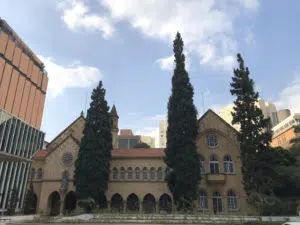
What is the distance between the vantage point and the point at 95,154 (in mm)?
31891

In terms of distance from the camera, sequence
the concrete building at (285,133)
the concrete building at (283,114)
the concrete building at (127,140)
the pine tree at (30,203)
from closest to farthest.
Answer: the pine tree at (30,203)
the concrete building at (285,133)
the concrete building at (283,114)
the concrete building at (127,140)

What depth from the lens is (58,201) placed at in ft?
116

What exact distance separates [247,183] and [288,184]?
26.2 feet

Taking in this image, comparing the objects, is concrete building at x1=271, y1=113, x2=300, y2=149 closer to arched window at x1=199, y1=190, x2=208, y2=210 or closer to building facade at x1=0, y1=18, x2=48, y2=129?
arched window at x1=199, y1=190, x2=208, y2=210

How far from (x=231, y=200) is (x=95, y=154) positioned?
66.2ft

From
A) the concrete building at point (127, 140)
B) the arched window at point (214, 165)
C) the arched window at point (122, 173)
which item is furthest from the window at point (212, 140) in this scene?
the concrete building at point (127, 140)

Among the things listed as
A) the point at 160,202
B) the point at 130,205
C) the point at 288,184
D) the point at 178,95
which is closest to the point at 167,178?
the point at 160,202

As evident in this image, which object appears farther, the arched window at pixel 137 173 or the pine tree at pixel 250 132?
the arched window at pixel 137 173

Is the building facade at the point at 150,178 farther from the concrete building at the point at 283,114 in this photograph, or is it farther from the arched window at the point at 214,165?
the concrete building at the point at 283,114

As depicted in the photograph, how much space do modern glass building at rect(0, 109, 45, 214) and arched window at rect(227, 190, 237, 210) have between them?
32.8 m

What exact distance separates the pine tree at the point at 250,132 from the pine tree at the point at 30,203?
30.7 metres

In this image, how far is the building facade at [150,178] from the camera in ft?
105

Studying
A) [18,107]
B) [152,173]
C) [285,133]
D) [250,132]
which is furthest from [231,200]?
[285,133]

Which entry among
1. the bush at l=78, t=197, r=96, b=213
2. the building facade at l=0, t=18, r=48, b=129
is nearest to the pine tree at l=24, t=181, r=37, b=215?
the bush at l=78, t=197, r=96, b=213
